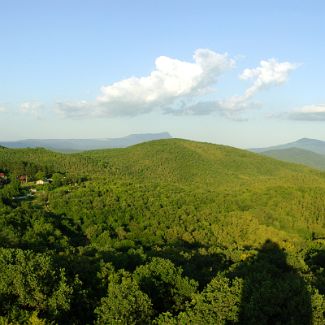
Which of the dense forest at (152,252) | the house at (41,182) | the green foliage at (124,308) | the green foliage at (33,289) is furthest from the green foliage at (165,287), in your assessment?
the house at (41,182)

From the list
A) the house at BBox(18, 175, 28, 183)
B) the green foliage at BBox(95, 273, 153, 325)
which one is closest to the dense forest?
the green foliage at BBox(95, 273, 153, 325)

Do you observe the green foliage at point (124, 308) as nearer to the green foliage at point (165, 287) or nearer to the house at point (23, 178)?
the green foliage at point (165, 287)

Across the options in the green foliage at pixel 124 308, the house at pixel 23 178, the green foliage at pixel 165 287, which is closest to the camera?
the green foliage at pixel 124 308

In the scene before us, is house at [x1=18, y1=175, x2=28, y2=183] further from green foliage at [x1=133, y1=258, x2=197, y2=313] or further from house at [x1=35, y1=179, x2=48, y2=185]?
green foliage at [x1=133, y1=258, x2=197, y2=313]

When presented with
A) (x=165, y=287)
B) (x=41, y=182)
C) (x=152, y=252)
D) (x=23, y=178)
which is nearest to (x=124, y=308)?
(x=165, y=287)

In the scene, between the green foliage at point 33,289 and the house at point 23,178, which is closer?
the green foliage at point 33,289

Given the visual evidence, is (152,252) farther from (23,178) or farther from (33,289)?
(23,178)

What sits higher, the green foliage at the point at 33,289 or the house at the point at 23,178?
the house at the point at 23,178

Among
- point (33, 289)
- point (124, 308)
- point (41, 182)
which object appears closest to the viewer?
point (124, 308)
